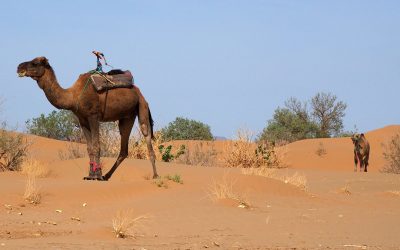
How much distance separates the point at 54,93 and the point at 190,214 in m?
4.16

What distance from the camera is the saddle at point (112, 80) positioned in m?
14.0

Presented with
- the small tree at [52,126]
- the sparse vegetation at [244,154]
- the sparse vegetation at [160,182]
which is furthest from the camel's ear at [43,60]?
the small tree at [52,126]

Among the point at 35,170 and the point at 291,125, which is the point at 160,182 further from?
the point at 291,125

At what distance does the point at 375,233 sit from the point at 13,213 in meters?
5.16

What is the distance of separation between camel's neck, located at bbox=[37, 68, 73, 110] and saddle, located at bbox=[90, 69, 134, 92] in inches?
22.1

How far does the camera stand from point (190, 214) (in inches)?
440

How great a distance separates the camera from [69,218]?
1070 centimetres

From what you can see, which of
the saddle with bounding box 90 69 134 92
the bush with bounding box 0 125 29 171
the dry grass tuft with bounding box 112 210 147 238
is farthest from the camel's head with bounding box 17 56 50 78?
the dry grass tuft with bounding box 112 210 147 238

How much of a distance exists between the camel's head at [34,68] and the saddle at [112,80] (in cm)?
93

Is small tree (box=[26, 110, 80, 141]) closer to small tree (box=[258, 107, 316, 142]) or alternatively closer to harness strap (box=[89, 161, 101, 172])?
small tree (box=[258, 107, 316, 142])

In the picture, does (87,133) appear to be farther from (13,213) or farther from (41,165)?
(13,213)

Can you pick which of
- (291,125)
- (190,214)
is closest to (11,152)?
(190,214)

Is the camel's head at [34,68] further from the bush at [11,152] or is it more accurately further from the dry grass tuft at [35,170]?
the bush at [11,152]

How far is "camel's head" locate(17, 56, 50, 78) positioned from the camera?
1349cm
